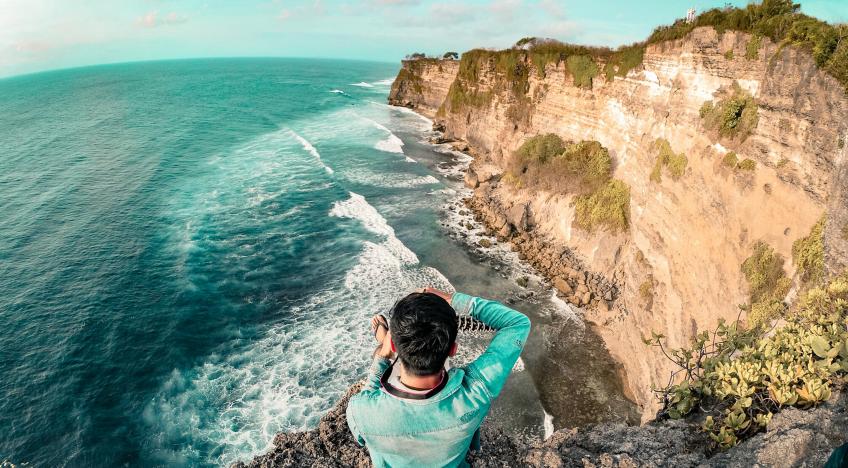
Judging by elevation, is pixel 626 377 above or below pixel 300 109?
below

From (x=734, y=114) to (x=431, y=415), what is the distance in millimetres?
16318

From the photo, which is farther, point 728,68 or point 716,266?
point 728,68

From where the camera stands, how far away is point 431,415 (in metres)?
2.31

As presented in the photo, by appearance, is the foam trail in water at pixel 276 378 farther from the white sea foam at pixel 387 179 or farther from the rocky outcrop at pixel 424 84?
the rocky outcrop at pixel 424 84

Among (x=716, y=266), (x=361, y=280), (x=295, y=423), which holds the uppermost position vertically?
(x=716, y=266)

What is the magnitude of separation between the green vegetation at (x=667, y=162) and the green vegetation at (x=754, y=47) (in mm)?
4082

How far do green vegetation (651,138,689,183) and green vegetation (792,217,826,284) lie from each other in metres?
6.67

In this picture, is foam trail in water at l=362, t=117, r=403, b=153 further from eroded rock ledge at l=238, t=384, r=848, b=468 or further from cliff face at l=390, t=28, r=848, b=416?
eroded rock ledge at l=238, t=384, r=848, b=468

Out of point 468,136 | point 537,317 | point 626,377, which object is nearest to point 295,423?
point 537,317

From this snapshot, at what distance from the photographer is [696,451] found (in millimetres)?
4223

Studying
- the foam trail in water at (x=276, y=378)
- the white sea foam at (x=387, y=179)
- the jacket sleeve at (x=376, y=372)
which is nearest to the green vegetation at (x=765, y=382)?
the jacket sleeve at (x=376, y=372)

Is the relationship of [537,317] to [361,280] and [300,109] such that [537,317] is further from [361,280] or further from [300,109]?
[300,109]

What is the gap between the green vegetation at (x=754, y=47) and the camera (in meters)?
13.1

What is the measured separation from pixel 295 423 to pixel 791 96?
18067 millimetres
